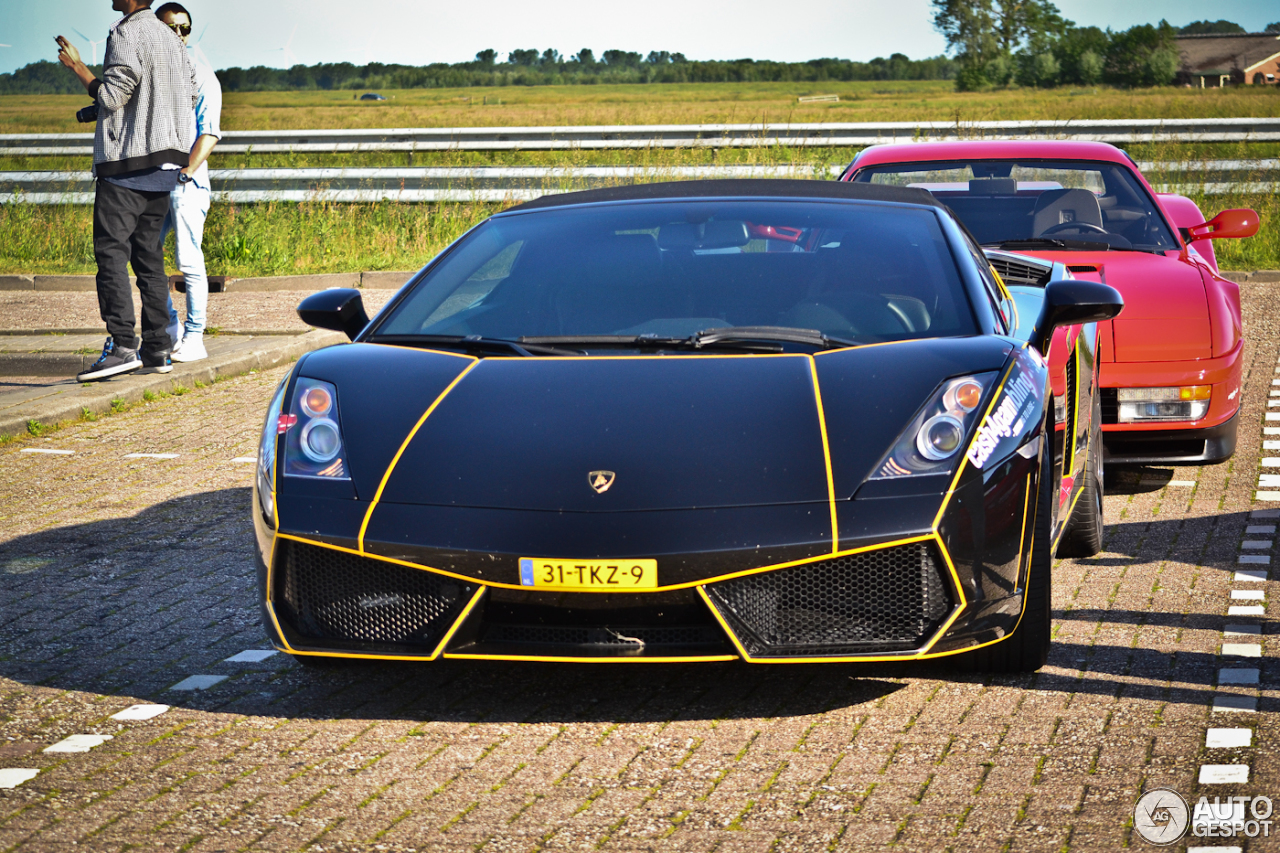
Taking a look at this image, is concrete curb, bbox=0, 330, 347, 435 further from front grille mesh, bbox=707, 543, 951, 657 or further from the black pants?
front grille mesh, bbox=707, 543, 951, 657

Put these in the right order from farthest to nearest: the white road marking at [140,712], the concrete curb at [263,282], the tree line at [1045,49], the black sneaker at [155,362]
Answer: the tree line at [1045,49] → the concrete curb at [263,282] → the black sneaker at [155,362] → the white road marking at [140,712]

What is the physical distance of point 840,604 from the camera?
129 inches

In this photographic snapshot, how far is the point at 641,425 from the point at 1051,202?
4317 millimetres

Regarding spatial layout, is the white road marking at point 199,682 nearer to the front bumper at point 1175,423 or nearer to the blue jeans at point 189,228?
the front bumper at point 1175,423

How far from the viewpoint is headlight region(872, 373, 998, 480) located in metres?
3.35

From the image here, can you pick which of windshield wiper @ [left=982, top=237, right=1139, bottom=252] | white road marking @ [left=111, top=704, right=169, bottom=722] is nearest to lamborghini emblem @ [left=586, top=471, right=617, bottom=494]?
white road marking @ [left=111, top=704, right=169, bottom=722]

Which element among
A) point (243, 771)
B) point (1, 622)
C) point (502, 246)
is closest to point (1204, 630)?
point (502, 246)

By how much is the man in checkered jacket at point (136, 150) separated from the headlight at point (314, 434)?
4.98 m

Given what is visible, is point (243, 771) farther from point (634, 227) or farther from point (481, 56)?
point (481, 56)

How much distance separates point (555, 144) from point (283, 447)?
18701mm

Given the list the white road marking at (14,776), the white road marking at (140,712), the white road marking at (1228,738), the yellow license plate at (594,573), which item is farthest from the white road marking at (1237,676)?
the white road marking at (14,776)

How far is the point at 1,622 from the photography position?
448 centimetres

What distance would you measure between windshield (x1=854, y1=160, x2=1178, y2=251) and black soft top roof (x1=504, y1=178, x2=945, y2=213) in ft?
7.04

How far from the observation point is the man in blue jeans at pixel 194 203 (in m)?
8.69
